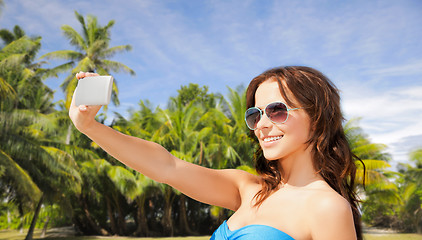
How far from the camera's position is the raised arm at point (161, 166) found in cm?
139

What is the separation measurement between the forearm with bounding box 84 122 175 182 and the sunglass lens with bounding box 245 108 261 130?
14.0 inches

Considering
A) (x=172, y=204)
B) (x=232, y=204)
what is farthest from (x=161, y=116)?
(x=232, y=204)

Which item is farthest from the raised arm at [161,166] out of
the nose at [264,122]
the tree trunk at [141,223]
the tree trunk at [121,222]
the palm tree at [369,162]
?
the tree trunk at [121,222]

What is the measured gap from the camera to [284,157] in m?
1.61

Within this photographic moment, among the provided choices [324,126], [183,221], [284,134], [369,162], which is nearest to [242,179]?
[284,134]

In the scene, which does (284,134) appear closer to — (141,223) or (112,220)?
(141,223)

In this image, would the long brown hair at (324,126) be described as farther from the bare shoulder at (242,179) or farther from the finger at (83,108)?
the finger at (83,108)

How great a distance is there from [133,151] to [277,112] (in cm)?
56

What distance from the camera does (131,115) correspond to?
83.3 ft

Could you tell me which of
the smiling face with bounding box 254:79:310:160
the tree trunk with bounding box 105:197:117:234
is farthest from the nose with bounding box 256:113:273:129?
the tree trunk with bounding box 105:197:117:234

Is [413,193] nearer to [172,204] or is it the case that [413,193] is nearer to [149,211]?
[172,204]

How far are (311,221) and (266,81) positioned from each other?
60cm

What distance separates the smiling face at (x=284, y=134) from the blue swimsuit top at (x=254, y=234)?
0.28 meters

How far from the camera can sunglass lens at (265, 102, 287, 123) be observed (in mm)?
1502
